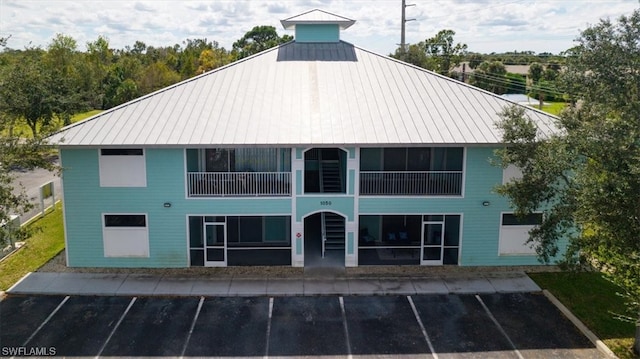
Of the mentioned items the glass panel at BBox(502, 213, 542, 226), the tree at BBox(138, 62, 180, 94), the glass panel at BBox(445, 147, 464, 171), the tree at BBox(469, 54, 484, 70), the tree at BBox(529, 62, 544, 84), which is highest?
the tree at BBox(469, 54, 484, 70)

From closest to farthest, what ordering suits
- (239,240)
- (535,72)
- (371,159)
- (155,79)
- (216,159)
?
1. (216,159)
2. (371,159)
3. (239,240)
4. (155,79)
5. (535,72)

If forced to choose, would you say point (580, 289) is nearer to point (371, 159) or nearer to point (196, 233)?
point (371, 159)

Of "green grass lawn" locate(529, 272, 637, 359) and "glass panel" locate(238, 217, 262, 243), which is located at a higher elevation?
"glass panel" locate(238, 217, 262, 243)

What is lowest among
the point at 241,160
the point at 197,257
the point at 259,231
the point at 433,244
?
the point at 197,257

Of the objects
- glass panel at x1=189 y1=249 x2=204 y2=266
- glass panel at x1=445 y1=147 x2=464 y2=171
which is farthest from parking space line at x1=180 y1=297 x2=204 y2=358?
glass panel at x1=445 y1=147 x2=464 y2=171

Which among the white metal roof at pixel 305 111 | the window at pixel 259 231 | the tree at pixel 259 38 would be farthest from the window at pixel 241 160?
the tree at pixel 259 38

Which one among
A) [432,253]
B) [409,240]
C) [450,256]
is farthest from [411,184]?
[450,256]

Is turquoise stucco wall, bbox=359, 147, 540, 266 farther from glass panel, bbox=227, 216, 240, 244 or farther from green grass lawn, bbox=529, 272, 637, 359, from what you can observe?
glass panel, bbox=227, 216, 240, 244

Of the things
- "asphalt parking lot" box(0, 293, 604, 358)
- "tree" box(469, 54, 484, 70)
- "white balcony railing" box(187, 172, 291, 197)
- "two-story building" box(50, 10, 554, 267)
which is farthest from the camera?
"tree" box(469, 54, 484, 70)
